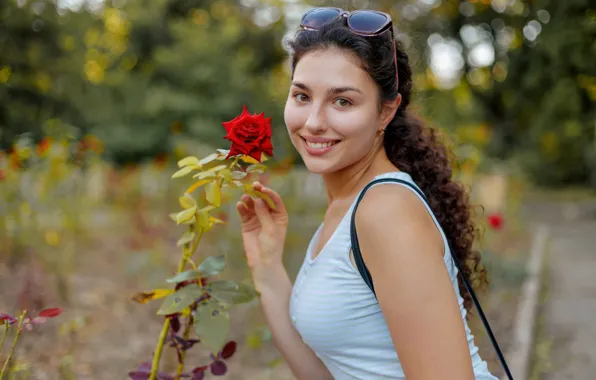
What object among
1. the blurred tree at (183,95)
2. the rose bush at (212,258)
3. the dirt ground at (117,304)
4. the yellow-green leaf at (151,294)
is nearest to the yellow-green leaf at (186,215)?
the rose bush at (212,258)

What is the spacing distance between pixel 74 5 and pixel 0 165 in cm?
→ 669

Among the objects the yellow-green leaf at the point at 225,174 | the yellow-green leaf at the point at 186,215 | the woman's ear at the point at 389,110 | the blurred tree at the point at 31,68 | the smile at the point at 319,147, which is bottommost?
the blurred tree at the point at 31,68

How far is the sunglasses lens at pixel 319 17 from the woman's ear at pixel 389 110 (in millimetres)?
260

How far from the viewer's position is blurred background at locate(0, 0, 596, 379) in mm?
4512

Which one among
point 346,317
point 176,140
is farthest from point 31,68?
point 346,317

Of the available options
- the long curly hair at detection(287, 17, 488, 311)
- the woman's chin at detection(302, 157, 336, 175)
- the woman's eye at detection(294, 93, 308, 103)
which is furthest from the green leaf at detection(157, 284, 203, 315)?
the long curly hair at detection(287, 17, 488, 311)

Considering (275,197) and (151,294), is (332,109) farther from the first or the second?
(151,294)

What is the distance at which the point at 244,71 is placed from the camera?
13.2m

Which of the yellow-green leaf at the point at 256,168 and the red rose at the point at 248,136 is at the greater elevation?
the red rose at the point at 248,136

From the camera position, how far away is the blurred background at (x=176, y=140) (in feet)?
14.8

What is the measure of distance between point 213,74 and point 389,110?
1107cm

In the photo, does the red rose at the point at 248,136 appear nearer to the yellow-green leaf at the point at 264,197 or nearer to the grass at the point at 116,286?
the yellow-green leaf at the point at 264,197

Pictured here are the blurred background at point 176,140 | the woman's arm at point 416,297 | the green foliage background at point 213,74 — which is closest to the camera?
the woman's arm at point 416,297

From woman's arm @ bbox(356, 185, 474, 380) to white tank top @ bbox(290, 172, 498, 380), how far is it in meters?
0.13
